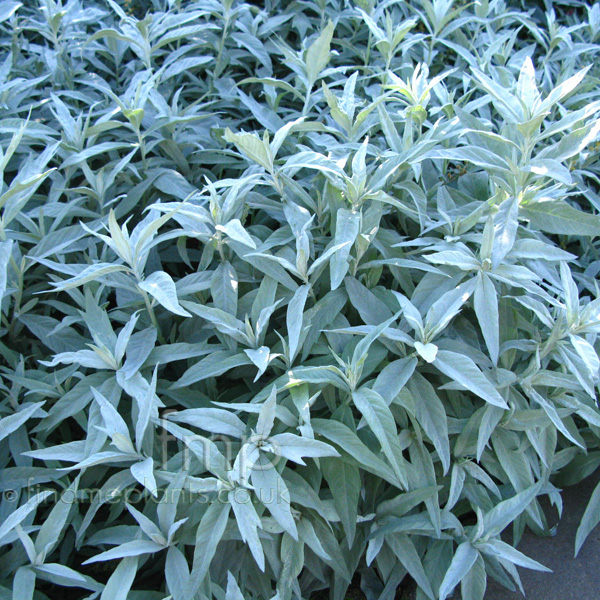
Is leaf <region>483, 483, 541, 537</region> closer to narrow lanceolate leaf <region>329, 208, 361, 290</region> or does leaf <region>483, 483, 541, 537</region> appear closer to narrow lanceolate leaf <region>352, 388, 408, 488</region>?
→ narrow lanceolate leaf <region>352, 388, 408, 488</region>

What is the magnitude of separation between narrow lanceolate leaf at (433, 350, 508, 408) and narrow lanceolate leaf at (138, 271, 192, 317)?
585mm

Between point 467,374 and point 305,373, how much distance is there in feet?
1.19

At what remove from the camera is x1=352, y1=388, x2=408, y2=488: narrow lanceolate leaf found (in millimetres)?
1276

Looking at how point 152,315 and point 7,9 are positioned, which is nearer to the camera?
point 152,315

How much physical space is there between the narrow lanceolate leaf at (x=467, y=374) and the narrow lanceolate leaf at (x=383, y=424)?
16 centimetres

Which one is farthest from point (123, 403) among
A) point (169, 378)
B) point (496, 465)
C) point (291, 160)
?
point (496, 465)

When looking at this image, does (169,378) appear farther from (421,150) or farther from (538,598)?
(538,598)

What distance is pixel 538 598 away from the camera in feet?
5.53

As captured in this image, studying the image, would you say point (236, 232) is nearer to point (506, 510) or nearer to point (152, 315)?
point (152, 315)

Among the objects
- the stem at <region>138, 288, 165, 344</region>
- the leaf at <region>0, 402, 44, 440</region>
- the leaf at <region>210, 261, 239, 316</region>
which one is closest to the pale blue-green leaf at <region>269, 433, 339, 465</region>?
the leaf at <region>210, 261, 239, 316</region>

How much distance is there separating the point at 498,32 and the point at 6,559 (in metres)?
2.99

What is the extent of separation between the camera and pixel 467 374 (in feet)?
4.40

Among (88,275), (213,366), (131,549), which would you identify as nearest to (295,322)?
(213,366)

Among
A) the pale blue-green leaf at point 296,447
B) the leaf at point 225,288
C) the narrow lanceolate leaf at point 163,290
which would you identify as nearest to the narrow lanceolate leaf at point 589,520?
the pale blue-green leaf at point 296,447
